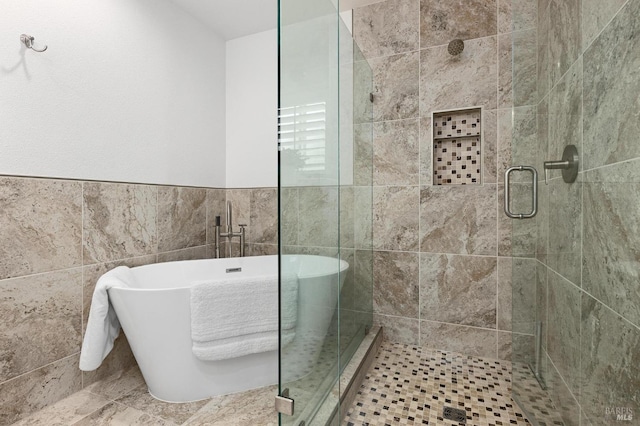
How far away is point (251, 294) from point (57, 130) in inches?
53.0

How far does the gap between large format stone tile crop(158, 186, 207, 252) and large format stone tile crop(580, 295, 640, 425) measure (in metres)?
2.39

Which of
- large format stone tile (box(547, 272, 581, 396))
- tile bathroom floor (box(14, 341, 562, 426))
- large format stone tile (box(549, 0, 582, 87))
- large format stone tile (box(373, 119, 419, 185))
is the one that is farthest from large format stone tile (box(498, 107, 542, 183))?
tile bathroom floor (box(14, 341, 562, 426))

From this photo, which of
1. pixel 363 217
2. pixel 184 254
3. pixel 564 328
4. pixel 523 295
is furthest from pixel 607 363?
pixel 184 254

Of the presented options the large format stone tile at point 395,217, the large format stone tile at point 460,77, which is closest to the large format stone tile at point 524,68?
the large format stone tile at point 460,77

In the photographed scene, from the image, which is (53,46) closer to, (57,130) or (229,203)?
(57,130)

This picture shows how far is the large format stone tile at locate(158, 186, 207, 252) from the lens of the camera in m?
2.29

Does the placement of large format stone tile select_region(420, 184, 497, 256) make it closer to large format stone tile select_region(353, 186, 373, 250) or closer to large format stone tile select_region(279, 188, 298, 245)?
large format stone tile select_region(353, 186, 373, 250)

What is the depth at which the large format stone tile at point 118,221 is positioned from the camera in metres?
1.81

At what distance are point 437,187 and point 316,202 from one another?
1.24 metres

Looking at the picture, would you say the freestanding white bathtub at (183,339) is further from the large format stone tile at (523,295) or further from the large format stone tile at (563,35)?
the large format stone tile at (563,35)

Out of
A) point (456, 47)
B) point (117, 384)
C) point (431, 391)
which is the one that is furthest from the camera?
point (456, 47)

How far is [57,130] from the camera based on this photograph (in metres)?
1.67

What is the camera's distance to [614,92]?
909mm

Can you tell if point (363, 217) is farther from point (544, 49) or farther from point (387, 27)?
point (387, 27)
